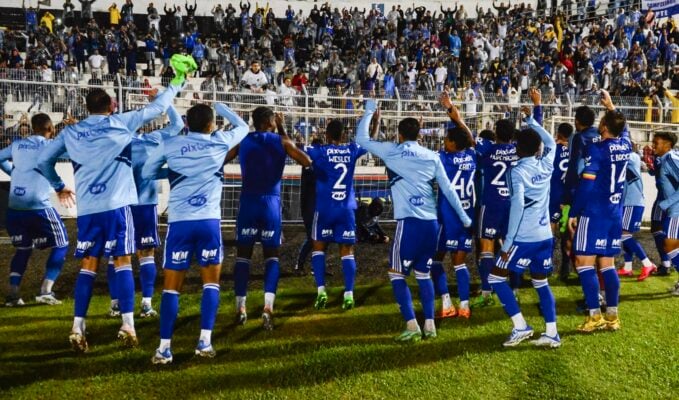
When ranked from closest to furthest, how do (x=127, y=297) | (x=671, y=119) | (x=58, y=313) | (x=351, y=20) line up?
(x=127, y=297) < (x=58, y=313) < (x=671, y=119) < (x=351, y=20)

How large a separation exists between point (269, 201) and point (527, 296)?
3.90 meters

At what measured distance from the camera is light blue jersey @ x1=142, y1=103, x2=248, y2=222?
231 inches

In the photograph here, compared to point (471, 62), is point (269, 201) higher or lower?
lower

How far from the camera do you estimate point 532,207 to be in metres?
6.61

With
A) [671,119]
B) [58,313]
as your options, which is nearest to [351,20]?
[671,119]

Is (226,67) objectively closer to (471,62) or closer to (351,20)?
(351,20)

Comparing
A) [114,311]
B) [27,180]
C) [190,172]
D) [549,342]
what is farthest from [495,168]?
[27,180]

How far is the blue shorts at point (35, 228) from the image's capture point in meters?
8.00

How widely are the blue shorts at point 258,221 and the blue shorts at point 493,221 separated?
2.61m

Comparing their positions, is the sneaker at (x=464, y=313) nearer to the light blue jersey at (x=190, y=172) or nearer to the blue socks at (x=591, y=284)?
the blue socks at (x=591, y=284)

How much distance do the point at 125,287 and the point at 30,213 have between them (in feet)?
8.37

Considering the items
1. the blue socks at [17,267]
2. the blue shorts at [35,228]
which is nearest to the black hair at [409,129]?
the blue shorts at [35,228]

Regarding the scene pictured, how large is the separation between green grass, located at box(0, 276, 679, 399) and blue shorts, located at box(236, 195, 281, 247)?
99 centimetres

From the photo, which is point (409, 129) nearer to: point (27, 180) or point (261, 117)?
point (261, 117)
